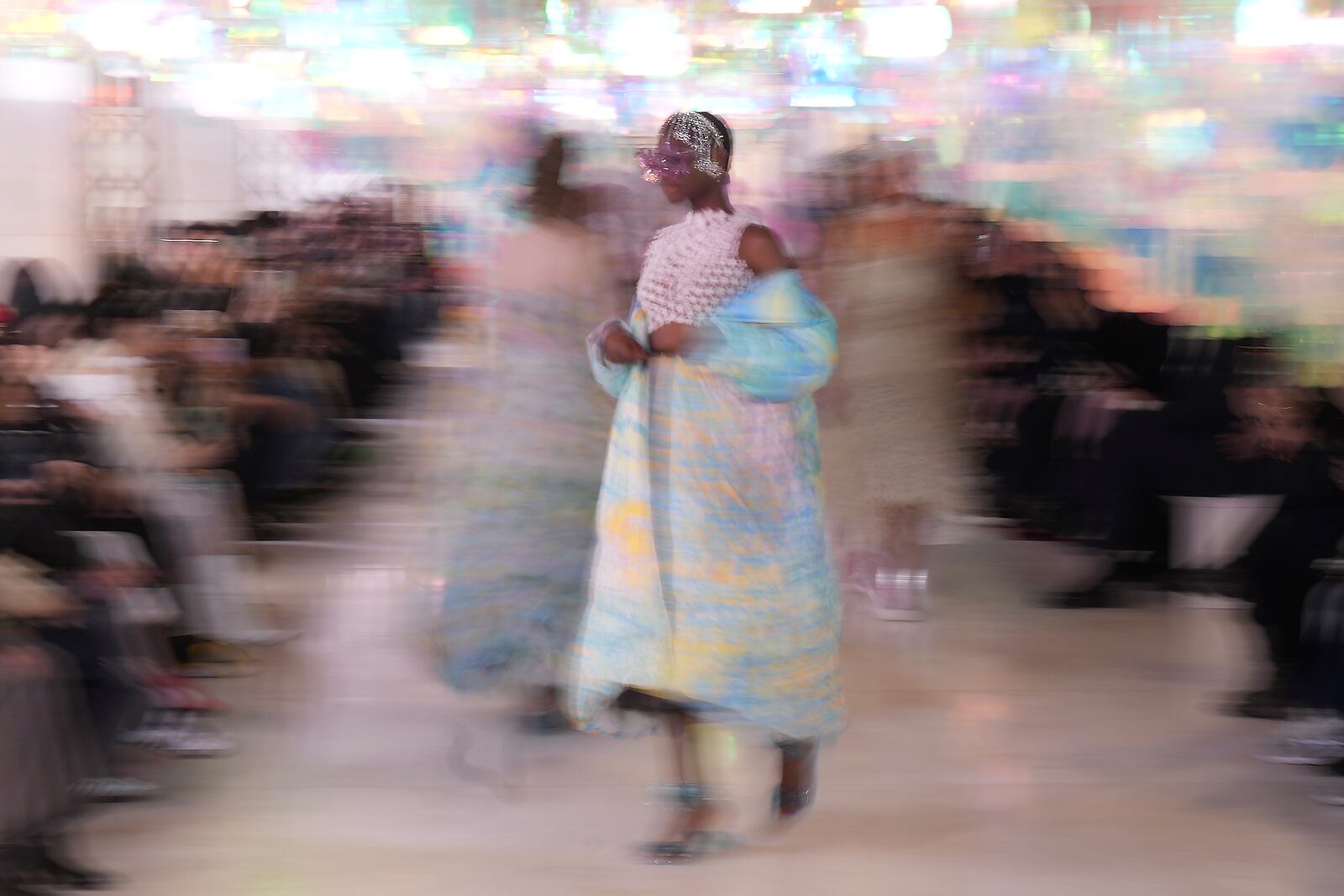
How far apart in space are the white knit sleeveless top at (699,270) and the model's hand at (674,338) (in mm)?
16

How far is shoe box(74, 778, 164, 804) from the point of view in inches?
134

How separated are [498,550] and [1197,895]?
151 cm

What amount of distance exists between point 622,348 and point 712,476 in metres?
0.27

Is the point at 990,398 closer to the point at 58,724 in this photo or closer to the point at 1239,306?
the point at 1239,306

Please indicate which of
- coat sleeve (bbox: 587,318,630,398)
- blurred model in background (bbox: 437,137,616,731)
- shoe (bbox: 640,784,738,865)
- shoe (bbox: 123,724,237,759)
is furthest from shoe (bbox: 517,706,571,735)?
coat sleeve (bbox: 587,318,630,398)

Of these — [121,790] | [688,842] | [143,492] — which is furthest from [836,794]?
[143,492]

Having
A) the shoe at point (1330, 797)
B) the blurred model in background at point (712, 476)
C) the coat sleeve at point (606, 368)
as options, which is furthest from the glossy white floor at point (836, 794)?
the coat sleeve at point (606, 368)

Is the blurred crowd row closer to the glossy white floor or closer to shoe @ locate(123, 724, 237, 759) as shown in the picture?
shoe @ locate(123, 724, 237, 759)

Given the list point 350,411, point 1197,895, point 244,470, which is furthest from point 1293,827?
point 350,411

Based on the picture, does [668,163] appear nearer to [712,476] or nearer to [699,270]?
[699,270]

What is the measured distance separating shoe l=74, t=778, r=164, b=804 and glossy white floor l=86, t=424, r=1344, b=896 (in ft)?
0.21

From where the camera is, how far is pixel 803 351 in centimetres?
Answer: 304

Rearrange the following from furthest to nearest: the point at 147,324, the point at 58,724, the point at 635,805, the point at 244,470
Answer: the point at 244,470, the point at 147,324, the point at 635,805, the point at 58,724

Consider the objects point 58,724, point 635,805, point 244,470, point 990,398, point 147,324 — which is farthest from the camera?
point 990,398
